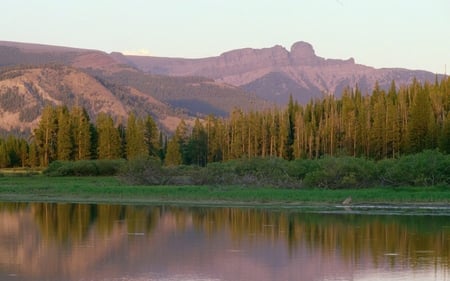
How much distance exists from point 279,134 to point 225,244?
234 ft

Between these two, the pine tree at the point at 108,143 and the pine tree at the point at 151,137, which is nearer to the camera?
the pine tree at the point at 108,143

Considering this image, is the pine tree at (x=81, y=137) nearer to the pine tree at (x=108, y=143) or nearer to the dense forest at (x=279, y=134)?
the dense forest at (x=279, y=134)

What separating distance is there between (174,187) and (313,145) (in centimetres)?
3964

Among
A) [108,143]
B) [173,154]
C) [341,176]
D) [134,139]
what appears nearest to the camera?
[341,176]

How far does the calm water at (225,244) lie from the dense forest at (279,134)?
3915cm

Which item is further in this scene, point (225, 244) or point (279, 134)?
point (279, 134)

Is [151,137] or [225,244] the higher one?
[151,137]

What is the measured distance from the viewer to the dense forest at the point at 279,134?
9031 centimetres

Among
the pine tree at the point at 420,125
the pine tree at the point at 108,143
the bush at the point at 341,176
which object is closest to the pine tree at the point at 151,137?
the pine tree at the point at 108,143

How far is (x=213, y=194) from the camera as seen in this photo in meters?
60.1

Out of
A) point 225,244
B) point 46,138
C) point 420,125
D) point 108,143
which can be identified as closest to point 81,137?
point 108,143

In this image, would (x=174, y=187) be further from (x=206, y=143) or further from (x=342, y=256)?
(x=206, y=143)

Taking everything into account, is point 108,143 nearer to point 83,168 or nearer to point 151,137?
point 151,137

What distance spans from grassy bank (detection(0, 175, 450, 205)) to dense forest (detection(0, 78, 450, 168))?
24.9 metres
